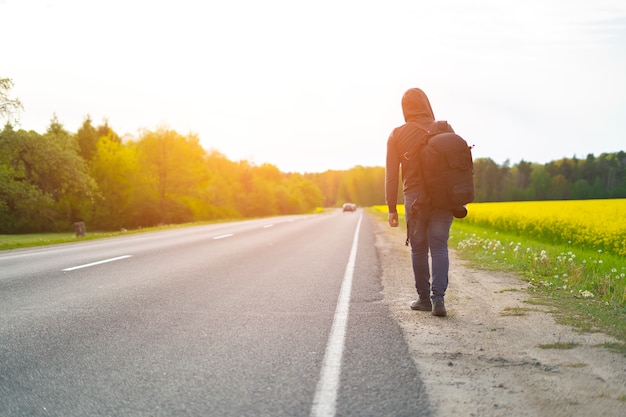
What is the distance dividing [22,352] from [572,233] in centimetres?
1152

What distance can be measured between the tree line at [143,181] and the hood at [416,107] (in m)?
3.25

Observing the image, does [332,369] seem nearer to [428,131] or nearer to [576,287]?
[428,131]

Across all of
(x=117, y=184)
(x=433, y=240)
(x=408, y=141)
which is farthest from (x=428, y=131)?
(x=117, y=184)

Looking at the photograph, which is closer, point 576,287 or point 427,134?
point 427,134

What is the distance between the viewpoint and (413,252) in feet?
16.3

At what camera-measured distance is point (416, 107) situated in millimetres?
4902

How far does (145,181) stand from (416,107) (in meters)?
45.5

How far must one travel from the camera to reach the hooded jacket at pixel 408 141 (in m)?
4.82

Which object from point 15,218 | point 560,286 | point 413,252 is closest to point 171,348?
point 413,252

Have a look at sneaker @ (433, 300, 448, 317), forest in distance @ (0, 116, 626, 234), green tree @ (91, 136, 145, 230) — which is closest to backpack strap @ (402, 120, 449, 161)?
sneaker @ (433, 300, 448, 317)

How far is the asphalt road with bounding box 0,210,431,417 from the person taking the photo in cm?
271

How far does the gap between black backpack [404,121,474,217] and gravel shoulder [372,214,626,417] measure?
3.61ft

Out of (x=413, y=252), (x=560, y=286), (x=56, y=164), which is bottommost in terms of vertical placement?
(x=560, y=286)

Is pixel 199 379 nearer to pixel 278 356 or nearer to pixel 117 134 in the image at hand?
pixel 278 356
